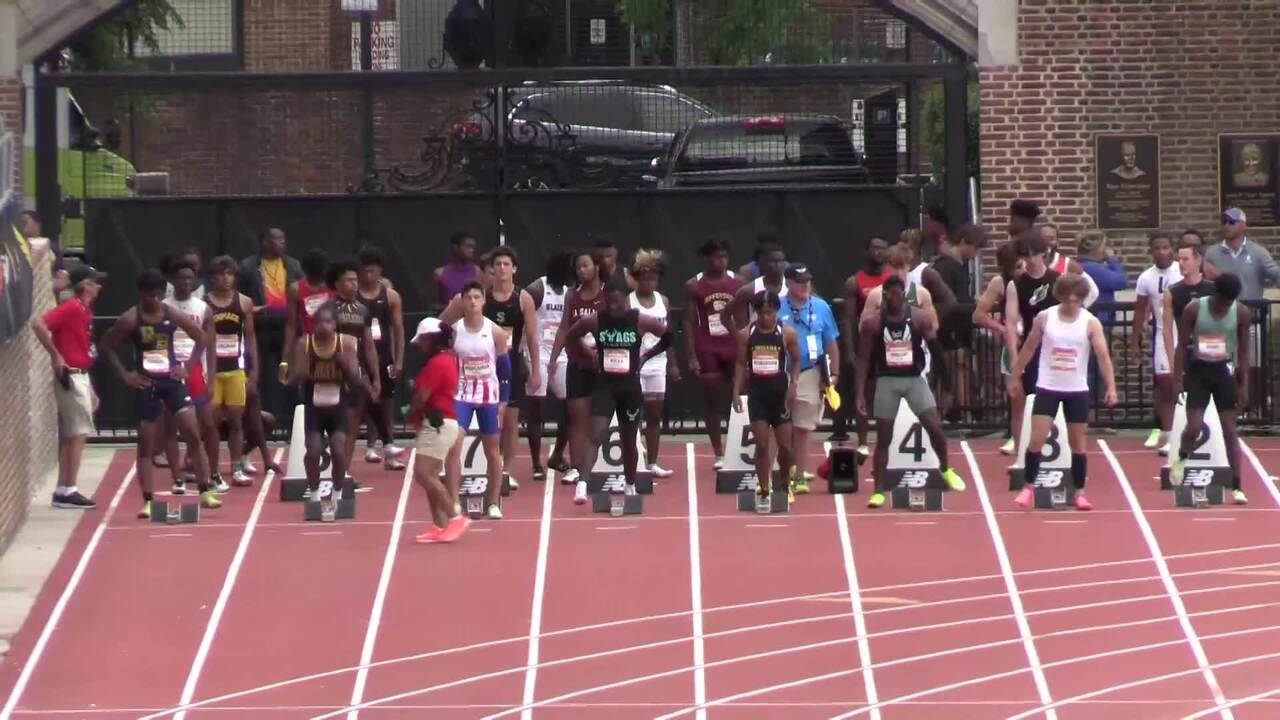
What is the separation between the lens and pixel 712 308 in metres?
17.8

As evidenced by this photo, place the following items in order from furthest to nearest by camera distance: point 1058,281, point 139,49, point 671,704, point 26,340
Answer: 1. point 139,49
2. point 26,340
3. point 1058,281
4. point 671,704

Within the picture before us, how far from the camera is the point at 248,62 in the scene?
28.5 m

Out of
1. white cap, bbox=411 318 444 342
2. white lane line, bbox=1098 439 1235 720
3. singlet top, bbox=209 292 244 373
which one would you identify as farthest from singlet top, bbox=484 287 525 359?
white lane line, bbox=1098 439 1235 720

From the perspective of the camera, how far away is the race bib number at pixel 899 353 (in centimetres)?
1658

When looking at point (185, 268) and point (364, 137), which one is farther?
point (364, 137)

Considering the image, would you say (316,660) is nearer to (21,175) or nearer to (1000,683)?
(1000,683)

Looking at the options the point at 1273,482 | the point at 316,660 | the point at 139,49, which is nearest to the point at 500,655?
the point at 316,660

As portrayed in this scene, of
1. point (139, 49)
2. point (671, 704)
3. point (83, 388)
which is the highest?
point (139, 49)

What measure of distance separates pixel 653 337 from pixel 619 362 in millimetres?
972

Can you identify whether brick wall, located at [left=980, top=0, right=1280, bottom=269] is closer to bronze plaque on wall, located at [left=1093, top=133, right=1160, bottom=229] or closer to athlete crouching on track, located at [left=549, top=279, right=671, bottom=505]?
bronze plaque on wall, located at [left=1093, top=133, right=1160, bottom=229]

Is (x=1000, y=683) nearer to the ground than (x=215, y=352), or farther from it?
nearer to the ground

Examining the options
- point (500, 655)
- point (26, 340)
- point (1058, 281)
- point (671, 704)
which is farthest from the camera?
point (26, 340)

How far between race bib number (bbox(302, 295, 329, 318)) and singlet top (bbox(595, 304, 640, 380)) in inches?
88.8

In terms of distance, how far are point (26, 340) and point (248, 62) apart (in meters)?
11.6
